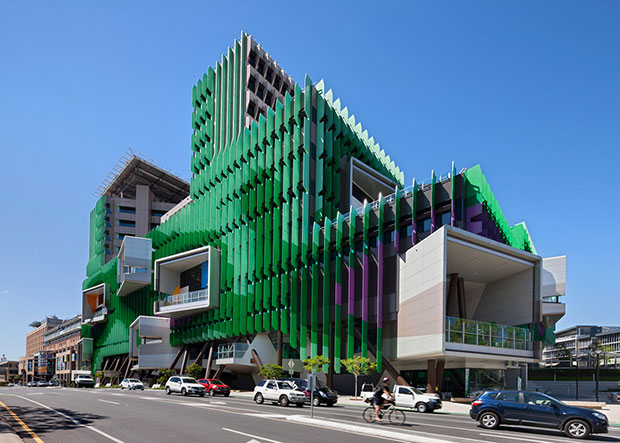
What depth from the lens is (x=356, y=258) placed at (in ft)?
160

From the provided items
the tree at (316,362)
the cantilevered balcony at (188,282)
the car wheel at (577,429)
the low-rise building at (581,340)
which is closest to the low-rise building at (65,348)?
the cantilevered balcony at (188,282)

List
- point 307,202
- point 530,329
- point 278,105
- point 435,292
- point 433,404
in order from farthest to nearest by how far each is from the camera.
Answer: point 278,105, point 307,202, point 530,329, point 435,292, point 433,404

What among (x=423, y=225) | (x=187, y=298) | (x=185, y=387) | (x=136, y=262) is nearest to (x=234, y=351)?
(x=187, y=298)

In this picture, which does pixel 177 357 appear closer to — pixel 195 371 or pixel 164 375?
pixel 164 375

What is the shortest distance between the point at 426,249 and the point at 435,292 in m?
3.52

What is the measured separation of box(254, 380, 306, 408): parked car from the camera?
3048cm

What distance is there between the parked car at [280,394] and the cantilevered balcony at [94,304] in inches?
3130

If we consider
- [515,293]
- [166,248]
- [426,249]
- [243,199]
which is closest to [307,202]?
[243,199]

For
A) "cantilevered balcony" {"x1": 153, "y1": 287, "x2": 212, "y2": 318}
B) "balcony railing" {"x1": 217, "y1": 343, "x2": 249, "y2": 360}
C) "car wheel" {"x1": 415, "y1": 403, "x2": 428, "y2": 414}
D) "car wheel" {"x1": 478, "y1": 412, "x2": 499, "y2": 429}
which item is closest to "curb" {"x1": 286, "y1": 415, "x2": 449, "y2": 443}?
"car wheel" {"x1": 478, "y1": 412, "x2": 499, "y2": 429}

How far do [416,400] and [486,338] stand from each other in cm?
1133

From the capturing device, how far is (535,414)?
781 inches

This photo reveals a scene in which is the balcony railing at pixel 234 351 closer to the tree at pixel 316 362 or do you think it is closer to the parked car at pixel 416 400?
the tree at pixel 316 362

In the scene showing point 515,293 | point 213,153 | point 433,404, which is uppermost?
point 213,153

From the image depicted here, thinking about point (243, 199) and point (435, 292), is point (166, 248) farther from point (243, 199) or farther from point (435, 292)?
point (435, 292)
